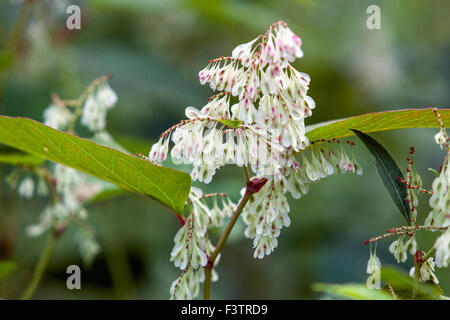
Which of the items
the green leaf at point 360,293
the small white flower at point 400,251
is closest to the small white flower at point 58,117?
the green leaf at point 360,293

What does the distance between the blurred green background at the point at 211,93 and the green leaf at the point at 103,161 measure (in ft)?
3.72

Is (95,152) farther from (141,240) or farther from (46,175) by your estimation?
(141,240)

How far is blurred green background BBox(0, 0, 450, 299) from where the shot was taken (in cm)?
248

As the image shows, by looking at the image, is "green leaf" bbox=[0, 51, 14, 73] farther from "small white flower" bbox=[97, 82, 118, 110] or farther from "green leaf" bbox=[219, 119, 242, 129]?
"green leaf" bbox=[219, 119, 242, 129]

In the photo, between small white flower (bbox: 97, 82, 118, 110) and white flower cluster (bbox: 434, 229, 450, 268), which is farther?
small white flower (bbox: 97, 82, 118, 110)

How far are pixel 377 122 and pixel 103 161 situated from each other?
0.48 metres

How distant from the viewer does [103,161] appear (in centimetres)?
89

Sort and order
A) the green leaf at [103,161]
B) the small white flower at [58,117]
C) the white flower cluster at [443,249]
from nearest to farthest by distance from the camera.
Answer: the white flower cluster at [443,249], the green leaf at [103,161], the small white flower at [58,117]

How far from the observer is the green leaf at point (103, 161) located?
85 cm

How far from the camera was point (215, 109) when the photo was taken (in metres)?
0.79

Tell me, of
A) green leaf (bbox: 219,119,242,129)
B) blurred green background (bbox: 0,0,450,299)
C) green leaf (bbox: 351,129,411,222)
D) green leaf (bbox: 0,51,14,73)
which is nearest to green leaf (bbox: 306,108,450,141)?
green leaf (bbox: 351,129,411,222)

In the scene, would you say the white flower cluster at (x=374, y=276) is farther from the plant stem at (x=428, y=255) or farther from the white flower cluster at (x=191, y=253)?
the white flower cluster at (x=191, y=253)

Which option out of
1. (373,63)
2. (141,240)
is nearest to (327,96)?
(373,63)

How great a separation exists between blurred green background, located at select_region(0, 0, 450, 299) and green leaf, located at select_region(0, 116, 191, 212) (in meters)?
1.13
